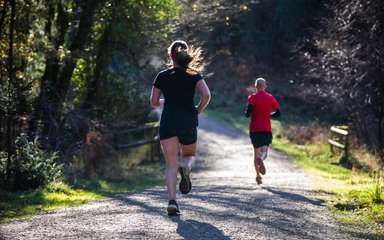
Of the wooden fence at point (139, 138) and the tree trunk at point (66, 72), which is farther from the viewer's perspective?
the wooden fence at point (139, 138)

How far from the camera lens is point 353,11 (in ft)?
64.2

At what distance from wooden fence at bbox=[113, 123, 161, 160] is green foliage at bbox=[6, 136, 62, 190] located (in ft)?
24.7

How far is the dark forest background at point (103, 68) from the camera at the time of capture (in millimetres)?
11914

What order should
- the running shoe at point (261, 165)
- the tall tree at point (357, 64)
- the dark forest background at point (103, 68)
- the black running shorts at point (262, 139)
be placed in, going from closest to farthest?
the dark forest background at point (103, 68) → the running shoe at point (261, 165) → the black running shorts at point (262, 139) → the tall tree at point (357, 64)

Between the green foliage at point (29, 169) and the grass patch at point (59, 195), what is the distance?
20 centimetres

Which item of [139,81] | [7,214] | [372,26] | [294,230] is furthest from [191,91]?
[372,26]

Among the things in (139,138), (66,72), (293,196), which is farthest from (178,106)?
(139,138)

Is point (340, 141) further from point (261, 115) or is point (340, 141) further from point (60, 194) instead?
point (60, 194)

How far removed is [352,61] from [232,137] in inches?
392

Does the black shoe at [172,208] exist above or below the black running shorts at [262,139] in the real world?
below

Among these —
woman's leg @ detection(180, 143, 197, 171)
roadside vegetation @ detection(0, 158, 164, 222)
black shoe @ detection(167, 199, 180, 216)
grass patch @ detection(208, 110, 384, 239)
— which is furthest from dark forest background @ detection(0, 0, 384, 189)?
black shoe @ detection(167, 199, 180, 216)

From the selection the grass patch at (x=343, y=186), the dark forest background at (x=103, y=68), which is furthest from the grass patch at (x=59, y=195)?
the grass patch at (x=343, y=186)

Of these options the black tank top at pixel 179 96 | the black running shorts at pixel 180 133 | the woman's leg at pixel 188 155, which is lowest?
the woman's leg at pixel 188 155

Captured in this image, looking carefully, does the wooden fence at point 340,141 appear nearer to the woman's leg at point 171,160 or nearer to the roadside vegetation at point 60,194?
the roadside vegetation at point 60,194
